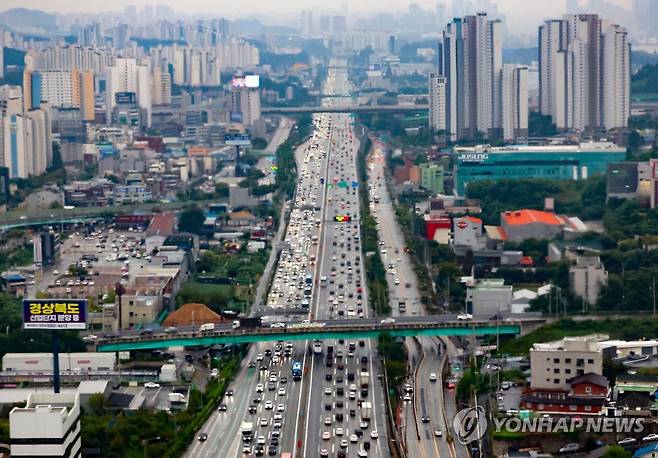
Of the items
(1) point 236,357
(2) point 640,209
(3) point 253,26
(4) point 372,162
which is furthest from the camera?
(3) point 253,26

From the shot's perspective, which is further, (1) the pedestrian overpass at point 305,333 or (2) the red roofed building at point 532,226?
(2) the red roofed building at point 532,226

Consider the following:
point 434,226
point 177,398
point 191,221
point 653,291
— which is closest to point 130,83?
point 191,221

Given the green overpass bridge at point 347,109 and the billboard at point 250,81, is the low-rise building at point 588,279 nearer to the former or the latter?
the green overpass bridge at point 347,109

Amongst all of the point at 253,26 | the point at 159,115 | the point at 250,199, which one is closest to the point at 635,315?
the point at 250,199

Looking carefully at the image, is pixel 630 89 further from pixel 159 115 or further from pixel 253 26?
pixel 253 26

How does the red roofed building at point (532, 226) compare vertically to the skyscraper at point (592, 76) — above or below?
below

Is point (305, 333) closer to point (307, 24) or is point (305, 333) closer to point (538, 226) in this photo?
point (538, 226)

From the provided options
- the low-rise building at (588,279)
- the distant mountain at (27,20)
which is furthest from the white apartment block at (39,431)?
the distant mountain at (27,20)
